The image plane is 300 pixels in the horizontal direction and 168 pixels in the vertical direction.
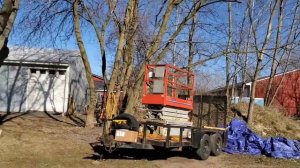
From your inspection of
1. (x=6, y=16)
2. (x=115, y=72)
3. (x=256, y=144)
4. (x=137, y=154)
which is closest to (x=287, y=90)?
(x=256, y=144)

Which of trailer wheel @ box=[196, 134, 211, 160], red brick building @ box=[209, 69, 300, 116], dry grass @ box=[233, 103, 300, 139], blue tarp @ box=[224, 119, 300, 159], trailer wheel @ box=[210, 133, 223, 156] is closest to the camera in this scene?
trailer wheel @ box=[196, 134, 211, 160]

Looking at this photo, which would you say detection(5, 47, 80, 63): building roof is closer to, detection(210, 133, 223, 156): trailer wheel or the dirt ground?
the dirt ground

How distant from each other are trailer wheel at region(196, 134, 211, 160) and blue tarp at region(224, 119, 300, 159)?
1.79 meters

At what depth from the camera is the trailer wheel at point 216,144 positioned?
46.7 ft

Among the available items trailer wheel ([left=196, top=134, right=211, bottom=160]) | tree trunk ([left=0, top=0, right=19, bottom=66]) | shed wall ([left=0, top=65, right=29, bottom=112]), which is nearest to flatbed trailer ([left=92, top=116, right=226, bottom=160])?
trailer wheel ([left=196, top=134, right=211, bottom=160])

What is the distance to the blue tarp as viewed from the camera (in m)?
14.6

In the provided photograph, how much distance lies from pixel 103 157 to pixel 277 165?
5.19 metres

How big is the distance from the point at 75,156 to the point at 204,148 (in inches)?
157

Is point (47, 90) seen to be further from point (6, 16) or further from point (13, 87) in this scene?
point (6, 16)

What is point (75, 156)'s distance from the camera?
1251cm

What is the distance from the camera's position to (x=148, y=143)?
11711 mm

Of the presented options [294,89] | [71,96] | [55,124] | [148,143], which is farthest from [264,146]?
[294,89]

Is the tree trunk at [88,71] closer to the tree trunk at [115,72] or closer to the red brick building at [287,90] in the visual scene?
the tree trunk at [115,72]

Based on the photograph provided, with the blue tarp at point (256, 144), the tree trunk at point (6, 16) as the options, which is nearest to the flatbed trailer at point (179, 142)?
the blue tarp at point (256, 144)
